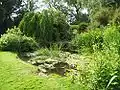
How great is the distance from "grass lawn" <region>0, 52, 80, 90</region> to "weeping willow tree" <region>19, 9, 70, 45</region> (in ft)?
20.8

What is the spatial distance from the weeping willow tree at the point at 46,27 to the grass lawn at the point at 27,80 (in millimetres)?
6347

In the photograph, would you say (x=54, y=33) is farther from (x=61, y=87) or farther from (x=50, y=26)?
(x=61, y=87)

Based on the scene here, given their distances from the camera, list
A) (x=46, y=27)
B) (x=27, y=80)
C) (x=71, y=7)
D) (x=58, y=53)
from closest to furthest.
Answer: (x=27, y=80) < (x=58, y=53) < (x=46, y=27) < (x=71, y=7)

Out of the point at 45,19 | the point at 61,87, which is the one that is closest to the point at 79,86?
the point at 61,87

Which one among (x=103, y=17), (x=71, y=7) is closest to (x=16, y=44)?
(x=103, y=17)

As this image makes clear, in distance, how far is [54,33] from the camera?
16391 millimetres

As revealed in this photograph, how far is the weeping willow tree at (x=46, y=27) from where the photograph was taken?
16070mm

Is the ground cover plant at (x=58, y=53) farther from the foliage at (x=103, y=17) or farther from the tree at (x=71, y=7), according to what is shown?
the tree at (x=71, y=7)

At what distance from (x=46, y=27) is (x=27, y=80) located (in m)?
8.42

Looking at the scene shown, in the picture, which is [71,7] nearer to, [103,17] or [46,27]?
[103,17]

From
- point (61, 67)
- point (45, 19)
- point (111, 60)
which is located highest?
point (45, 19)

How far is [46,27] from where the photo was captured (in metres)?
16.2

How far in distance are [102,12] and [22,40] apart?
1066 cm

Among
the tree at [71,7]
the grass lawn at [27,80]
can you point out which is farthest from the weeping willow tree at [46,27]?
the tree at [71,7]
